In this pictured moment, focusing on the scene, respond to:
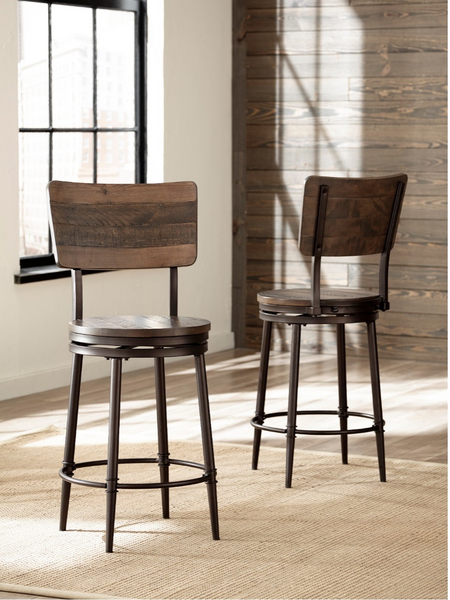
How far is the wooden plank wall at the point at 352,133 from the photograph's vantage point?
18.9 ft

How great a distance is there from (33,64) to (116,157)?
2.25 ft

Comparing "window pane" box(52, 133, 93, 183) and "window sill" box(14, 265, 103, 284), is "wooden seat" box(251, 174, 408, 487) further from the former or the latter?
"window pane" box(52, 133, 93, 183)

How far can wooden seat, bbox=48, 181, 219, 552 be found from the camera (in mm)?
2680

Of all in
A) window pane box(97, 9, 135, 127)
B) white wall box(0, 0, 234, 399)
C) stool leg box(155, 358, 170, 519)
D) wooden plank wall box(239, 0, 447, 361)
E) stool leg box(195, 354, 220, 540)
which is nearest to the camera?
stool leg box(195, 354, 220, 540)

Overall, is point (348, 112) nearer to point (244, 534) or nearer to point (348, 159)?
point (348, 159)

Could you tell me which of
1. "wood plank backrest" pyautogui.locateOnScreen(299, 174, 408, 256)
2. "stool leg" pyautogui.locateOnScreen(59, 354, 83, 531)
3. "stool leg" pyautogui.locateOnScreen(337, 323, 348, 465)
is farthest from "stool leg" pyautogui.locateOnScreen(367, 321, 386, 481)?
"stool leg" pyautogui.locateOnScreen(59, 354, 83, 531)

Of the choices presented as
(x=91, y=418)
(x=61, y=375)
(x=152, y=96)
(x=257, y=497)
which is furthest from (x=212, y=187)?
(x=257, y=497)

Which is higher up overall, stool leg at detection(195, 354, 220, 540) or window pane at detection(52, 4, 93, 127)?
window pane at detection(52, 4, 93, 127)

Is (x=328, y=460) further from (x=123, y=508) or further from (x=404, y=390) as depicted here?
(x=404, y=390)

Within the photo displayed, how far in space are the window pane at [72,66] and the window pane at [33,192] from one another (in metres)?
0.27

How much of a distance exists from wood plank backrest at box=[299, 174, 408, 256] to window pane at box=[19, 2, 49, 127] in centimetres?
242

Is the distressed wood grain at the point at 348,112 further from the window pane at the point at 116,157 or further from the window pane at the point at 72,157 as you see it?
the window pane at the point at 72,157

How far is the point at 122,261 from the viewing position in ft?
9.46

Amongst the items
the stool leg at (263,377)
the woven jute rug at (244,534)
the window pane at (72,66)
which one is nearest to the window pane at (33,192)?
the window pane at (72,66)
